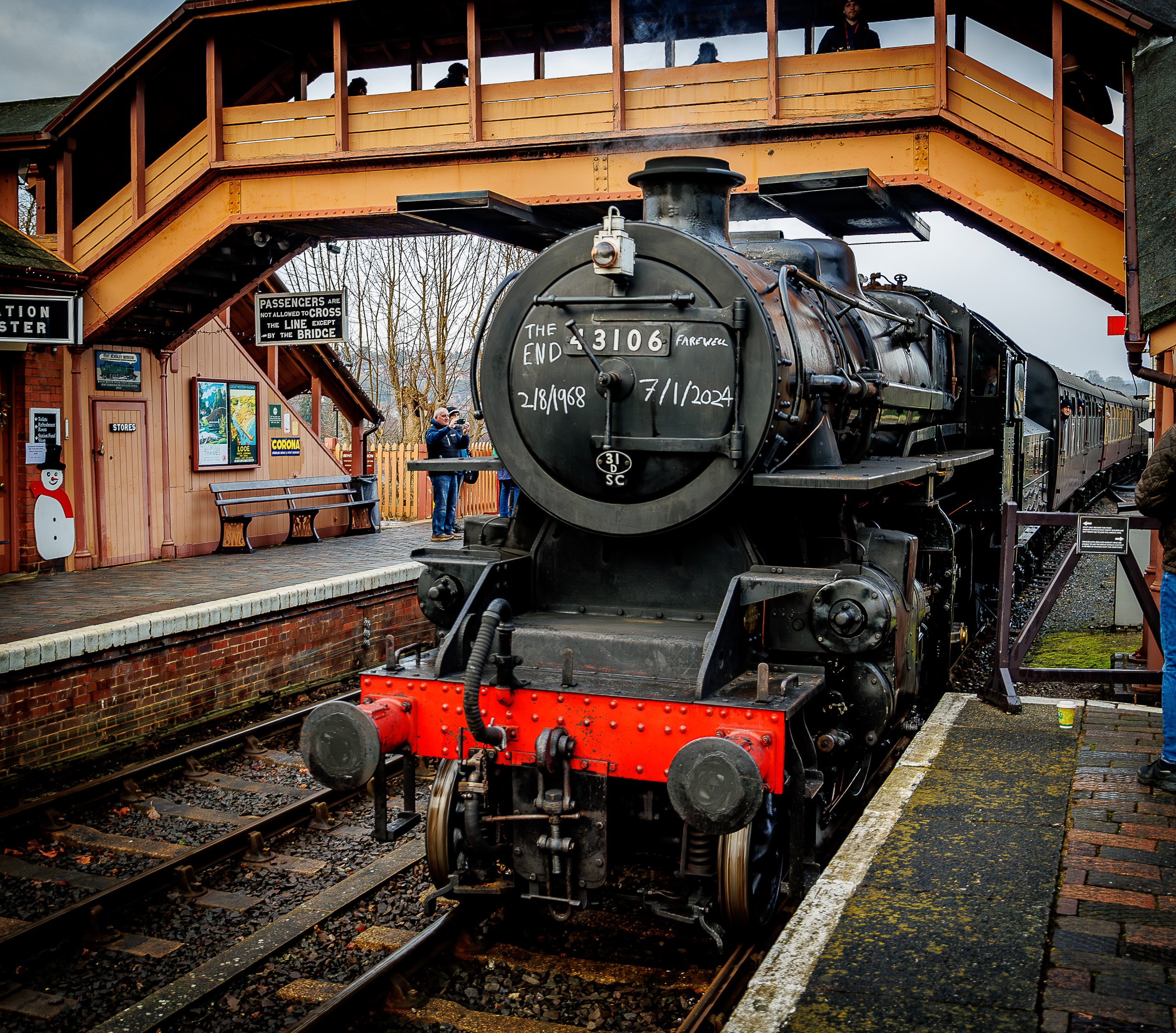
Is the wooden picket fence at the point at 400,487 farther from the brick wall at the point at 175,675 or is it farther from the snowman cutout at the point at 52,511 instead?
the brick wall at the point at 175,675

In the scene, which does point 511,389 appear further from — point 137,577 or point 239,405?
point 239,405

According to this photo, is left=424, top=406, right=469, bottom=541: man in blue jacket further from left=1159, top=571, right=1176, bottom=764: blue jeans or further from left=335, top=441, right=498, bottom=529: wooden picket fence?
left=1159, top=571, right=1176, bottom=764: blue jeans

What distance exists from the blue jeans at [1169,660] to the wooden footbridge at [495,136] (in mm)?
4000

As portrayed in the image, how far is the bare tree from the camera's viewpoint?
76.2ft

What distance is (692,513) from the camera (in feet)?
14.2

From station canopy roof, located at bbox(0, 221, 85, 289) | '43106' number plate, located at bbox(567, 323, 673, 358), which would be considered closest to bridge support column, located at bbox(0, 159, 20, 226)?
station canopy roof, located at bbox(0, 221, 85, 289)

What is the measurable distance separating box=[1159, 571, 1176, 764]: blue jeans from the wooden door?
10.1m

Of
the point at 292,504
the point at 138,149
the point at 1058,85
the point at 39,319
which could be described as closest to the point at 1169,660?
the point at 1058,85

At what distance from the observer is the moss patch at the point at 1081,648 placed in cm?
777

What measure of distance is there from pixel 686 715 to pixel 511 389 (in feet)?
5.66

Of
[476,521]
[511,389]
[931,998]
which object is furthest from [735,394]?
[931,998]

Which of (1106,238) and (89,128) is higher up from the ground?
(89,128)

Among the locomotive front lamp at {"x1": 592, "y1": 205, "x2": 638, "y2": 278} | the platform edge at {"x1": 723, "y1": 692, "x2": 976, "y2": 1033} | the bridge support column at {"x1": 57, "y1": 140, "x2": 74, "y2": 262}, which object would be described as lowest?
the platform edge at {"x1": 723, "y1": 692, "x2": 976, "y2": 1033}

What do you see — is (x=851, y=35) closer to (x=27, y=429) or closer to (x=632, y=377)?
(x=632, y=377)
